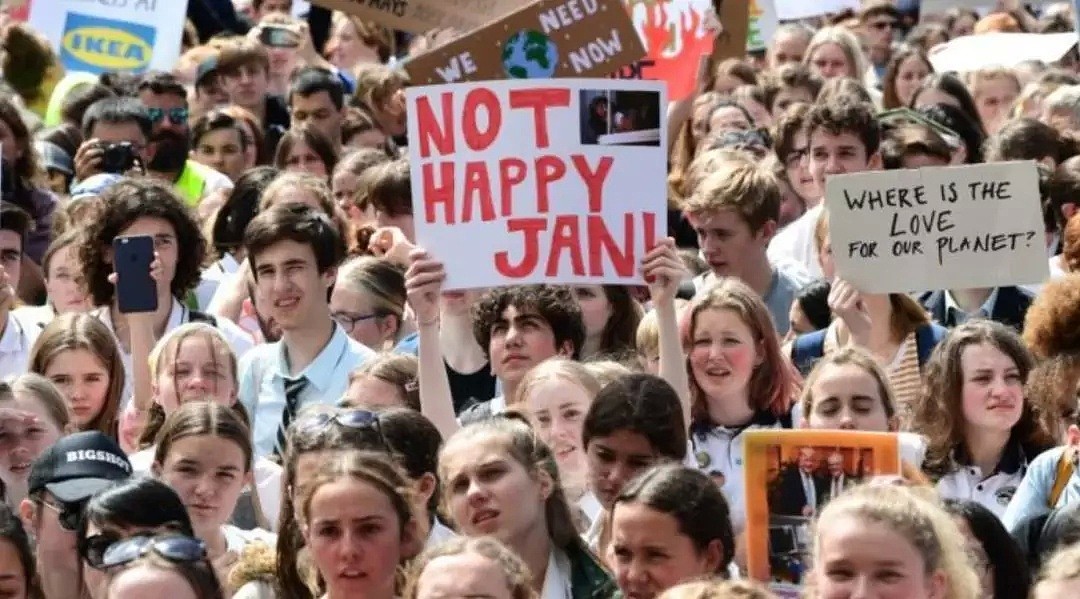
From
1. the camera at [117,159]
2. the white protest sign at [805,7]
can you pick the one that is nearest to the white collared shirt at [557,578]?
the camera at [117,159]

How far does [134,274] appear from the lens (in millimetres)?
10117

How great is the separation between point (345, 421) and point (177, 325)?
8.16ft

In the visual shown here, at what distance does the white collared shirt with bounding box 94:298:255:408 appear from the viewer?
10.2 meters

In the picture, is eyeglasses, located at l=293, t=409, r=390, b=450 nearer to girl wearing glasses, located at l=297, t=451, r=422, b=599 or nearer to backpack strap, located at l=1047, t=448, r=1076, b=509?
girl wearing glasses, located at l=297, t=451, r=422, b=599

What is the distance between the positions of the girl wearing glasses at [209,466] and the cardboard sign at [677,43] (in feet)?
17.1

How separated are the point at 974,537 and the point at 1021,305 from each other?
3204 mm

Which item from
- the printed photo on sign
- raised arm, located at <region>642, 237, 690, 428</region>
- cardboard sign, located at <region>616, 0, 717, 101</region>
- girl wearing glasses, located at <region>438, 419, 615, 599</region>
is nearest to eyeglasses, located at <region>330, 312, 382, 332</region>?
the printed photo on sign

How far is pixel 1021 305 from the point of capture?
406 inches

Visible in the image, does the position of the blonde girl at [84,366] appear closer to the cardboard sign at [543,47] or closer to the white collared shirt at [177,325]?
the white collared shirt at [177,325]

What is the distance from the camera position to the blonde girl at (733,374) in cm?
885

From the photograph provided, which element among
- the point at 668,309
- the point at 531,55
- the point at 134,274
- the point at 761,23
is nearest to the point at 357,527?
the point at 668,309

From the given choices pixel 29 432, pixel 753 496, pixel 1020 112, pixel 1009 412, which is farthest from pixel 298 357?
pixel 1020 112

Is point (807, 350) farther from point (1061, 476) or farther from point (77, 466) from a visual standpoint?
point (77, 466)

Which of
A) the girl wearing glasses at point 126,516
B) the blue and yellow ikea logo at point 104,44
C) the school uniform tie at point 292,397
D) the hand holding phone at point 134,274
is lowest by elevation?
the girl wearing glasses at point 126,516
